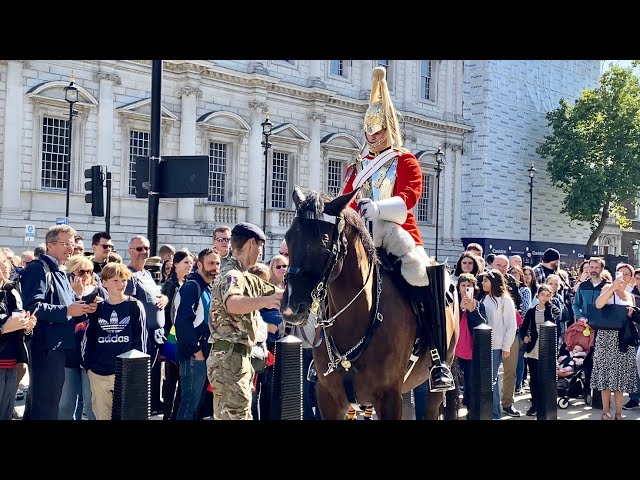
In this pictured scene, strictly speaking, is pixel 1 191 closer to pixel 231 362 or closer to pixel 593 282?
pixel 593 282

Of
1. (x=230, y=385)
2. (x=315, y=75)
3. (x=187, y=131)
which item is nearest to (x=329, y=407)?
(x=230, y=385)

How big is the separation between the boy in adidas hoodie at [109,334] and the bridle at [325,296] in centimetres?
221

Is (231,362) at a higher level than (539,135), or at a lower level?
lower

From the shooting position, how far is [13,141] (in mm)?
24469

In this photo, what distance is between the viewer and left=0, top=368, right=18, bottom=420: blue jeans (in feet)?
23.1

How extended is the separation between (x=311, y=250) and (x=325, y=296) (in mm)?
457

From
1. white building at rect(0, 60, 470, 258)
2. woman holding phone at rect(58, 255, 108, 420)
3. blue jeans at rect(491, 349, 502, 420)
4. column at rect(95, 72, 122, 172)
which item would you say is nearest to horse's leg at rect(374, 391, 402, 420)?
woman holding phone at rect(58, 255, 108, 420)

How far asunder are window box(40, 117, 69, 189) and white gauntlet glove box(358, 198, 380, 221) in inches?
872

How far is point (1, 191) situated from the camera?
24.3 metres

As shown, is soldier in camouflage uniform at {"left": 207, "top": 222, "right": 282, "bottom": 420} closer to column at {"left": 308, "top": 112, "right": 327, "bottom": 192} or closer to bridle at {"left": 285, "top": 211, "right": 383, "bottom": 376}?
bridle at {"left": 285, "top": 211, "right": 383, "bottom": 376}

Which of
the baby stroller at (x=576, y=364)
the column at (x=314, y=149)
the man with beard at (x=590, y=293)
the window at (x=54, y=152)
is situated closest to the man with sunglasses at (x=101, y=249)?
the man with beard at (x=590, y=293)

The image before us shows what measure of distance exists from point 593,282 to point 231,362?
25.2 feet
